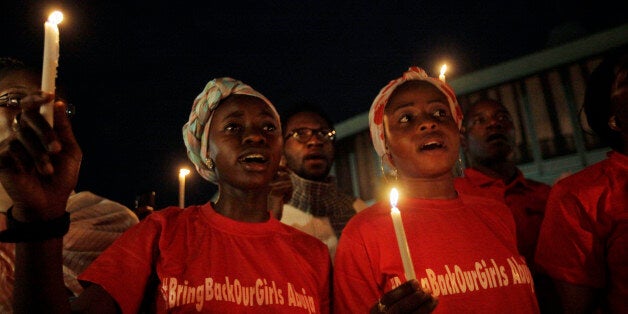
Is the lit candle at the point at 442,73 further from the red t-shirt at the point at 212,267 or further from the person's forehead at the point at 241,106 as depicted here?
the red t-shirt at the point at 212,267

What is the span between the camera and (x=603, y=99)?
285 centimetres

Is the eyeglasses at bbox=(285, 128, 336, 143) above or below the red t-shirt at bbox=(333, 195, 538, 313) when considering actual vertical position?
above

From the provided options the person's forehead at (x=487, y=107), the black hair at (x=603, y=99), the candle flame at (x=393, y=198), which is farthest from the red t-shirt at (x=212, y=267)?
the person's forehead at (x=487, y=107)

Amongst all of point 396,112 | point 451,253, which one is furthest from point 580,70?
point 451,253

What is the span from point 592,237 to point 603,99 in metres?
1.02

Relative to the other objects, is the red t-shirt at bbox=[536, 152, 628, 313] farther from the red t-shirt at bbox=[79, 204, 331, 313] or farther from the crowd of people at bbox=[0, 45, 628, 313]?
the red t-shirt at bbox=[79, 204, 331, 313]

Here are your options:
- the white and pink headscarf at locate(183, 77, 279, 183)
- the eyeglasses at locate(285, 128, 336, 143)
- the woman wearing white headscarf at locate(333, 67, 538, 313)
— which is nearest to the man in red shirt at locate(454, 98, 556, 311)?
the woman wearing white headscarf at locate(333, 67, 538, 313)

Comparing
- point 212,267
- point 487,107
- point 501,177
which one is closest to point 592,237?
point 501,177

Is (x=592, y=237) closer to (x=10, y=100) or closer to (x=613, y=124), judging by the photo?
(x=613, y=124)

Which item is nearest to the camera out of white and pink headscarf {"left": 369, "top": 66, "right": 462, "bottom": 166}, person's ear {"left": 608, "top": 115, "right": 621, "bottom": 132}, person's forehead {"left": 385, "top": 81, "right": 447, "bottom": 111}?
person's ear {"left": 608, "top": 115, "right": 621, "bottom": 132}

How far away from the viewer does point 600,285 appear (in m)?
2.35

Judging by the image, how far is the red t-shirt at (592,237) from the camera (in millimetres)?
2314

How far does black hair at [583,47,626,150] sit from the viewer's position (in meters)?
2.80

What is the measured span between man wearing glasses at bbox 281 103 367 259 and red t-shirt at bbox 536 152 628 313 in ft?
6.75
